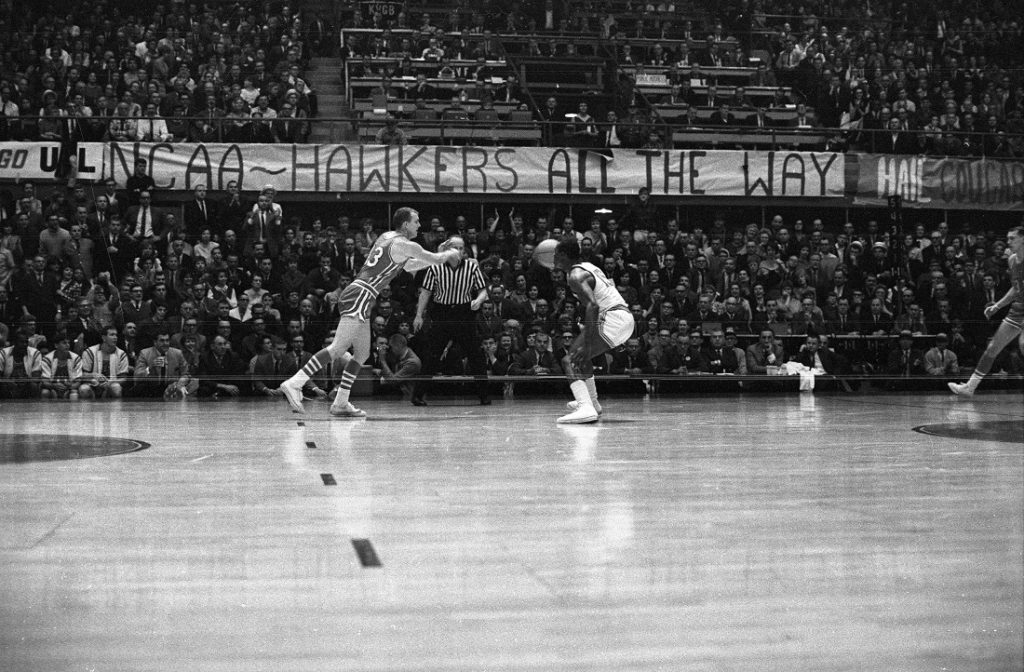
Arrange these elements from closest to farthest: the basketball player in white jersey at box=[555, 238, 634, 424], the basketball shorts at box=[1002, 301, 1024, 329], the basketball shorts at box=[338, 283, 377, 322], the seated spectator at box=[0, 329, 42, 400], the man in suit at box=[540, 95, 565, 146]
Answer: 1. the basketball player in white jersey at box=[555, 238, 634, 424]
2. the basketball shorts at box=[338, 283, 377, 322]
3. the basketball shorts at box=[1002, 301, 1024, 329]
4. the seated spectator at box=[0, 329, 42, 400]
5. the man in suit at box=[540, 95, 565, 146]

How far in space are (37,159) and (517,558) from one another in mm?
16624

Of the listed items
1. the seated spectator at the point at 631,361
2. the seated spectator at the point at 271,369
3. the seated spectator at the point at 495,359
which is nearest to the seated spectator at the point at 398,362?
the seated spectator at the point at 495,359

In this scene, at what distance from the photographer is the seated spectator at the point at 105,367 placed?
15.6 meters

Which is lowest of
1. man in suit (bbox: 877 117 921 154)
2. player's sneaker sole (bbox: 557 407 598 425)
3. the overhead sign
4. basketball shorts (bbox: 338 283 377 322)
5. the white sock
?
player's sneaker sole (bbox: 557 407 598 425)

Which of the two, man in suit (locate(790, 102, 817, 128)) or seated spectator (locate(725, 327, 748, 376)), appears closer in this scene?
seated spectator (locate(725, 327, 748, 376))

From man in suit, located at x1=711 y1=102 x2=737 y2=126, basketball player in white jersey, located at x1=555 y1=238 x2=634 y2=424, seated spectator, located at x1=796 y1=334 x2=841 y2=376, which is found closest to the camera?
basketball player in white jersey, located at x1=555 y1=238 x2=634 y2=424

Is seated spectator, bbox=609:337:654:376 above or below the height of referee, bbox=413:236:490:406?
below

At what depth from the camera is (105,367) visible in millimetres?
15688

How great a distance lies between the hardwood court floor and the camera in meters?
3.52

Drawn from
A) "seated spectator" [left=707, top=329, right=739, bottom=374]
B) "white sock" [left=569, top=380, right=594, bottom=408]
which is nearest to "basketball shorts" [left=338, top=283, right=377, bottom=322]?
"white sock" [left=569, top=380, right=594, bottom=408]

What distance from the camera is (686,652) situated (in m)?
3.48

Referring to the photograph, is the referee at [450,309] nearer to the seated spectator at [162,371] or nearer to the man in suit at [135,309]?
the seated spectator at [162,371]

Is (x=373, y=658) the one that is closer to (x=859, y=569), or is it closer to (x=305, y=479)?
(x=859, y=569)

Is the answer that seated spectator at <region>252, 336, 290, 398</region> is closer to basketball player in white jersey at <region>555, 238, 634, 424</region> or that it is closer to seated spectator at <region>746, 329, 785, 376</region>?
basketball player in white jersey at <region>555, 238, 634, 424</region>
